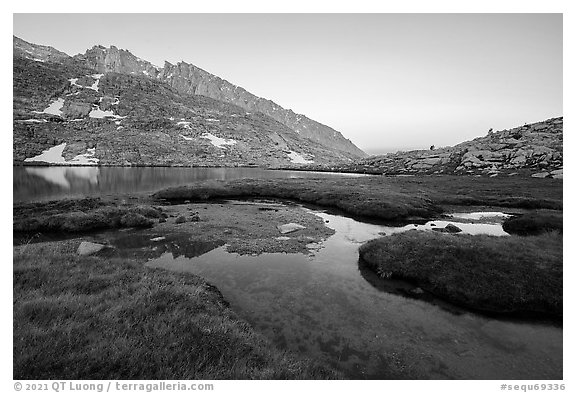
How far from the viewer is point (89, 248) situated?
1920cm

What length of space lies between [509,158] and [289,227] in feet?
265

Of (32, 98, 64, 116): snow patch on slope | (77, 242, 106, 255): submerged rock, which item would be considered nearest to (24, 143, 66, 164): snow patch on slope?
(32, 98, 64, 116): snow patch on slope

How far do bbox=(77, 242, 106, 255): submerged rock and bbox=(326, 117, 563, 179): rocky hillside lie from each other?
80.1 m

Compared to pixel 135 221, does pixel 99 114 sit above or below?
above

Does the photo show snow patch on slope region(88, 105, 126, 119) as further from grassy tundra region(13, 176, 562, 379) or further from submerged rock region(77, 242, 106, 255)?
submerged rock region(77, 242, 106, 255)

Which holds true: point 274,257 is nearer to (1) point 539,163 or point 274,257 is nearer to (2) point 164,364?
(2) point 164,364

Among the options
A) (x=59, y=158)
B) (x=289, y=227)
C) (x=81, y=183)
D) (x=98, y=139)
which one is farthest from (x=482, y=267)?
(x=98, y=139)

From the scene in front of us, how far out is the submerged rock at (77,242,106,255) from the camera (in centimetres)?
1870

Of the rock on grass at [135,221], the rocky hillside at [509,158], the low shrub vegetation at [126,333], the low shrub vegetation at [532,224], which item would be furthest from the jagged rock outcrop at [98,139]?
the low shrub vegetation at [532,224]

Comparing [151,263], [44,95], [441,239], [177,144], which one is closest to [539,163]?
[441,239]

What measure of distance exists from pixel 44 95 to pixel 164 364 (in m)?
261

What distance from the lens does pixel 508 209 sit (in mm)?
39125

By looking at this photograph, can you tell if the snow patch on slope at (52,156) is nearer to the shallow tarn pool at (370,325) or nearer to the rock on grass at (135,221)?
the rock on grass at (135,221)

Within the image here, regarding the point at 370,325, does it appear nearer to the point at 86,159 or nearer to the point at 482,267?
the point at 482,267
